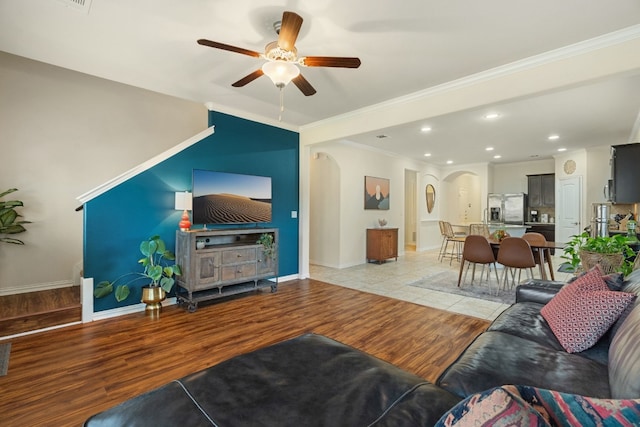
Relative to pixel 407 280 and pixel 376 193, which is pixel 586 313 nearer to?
pixel 407 280

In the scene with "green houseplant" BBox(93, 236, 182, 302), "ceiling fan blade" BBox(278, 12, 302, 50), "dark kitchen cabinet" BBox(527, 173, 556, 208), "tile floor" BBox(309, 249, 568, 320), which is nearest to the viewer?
"ceiling fan blade" BBox(278, 12, 302, 50)

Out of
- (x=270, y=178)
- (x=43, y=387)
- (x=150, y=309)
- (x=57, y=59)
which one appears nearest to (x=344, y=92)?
(x=270, y=178)

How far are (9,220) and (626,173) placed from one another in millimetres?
8208

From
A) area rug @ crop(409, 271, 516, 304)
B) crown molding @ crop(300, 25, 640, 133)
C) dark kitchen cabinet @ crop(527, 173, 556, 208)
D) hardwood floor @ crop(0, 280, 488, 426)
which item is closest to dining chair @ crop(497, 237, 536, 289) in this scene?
area rug @ crop(409, 271, 516, 304)

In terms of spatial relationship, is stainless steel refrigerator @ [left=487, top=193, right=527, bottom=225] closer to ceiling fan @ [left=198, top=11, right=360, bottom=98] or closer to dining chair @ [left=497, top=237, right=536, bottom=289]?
dining chair @ [left=497, top=237, right=536, bottom=289]

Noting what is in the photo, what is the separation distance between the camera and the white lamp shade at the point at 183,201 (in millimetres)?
3752

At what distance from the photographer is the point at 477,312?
3.64 m

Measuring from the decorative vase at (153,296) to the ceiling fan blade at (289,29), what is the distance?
297 centimetres

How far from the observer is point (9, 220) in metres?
3.75

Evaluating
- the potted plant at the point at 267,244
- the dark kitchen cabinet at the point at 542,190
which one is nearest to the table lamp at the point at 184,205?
the potted plant at the point at 267,244

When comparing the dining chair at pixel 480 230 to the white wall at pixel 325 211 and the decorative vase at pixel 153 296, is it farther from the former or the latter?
the decorative vase at pixel 153 296

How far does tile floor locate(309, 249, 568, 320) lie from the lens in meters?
3.86

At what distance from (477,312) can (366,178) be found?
391 cm

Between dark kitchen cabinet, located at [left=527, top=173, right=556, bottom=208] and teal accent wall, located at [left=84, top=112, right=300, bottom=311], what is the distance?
7126mm
